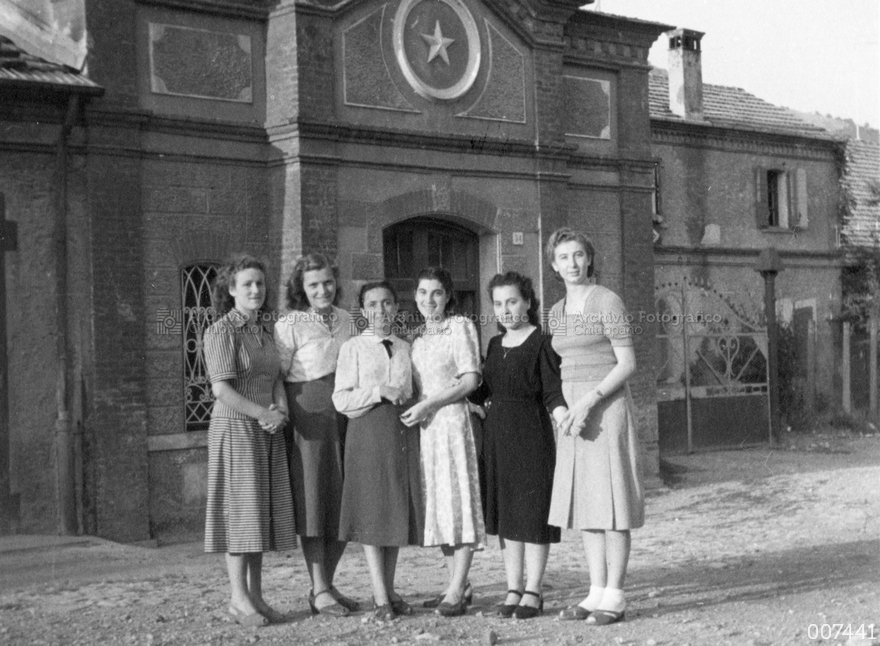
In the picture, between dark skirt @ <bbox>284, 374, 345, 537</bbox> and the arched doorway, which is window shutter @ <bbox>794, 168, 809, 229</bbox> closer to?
the arched doorway

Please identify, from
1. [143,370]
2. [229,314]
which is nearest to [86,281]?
[143,370]

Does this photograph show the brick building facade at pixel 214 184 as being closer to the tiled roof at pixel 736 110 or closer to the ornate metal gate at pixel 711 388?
the ornate metal gate at pixel 711 388

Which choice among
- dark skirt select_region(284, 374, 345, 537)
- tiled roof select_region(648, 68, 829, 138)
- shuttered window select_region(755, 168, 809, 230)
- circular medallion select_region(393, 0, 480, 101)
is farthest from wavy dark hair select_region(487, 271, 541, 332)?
shuttered window select_region(755, 168, 809, 230)

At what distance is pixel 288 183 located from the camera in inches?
421

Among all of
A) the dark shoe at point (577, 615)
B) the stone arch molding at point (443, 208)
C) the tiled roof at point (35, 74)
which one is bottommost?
the dark shoe at point (577, 615)

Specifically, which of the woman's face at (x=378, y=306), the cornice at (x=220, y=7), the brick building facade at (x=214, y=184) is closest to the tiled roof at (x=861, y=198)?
the brick building facade at (x=214, y=184)

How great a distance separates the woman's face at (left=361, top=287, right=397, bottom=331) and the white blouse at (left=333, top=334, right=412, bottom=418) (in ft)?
0.28

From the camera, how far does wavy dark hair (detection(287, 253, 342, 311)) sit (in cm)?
648

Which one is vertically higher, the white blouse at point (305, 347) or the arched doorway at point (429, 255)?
the arched doorway at point (429, 255)

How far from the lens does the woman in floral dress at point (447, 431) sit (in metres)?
6.32

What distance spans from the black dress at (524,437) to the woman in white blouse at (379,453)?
0.47 metres

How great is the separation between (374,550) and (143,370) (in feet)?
14.5

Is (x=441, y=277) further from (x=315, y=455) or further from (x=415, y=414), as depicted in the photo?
(x=315, y=455)

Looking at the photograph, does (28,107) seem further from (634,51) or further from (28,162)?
(634,51)
